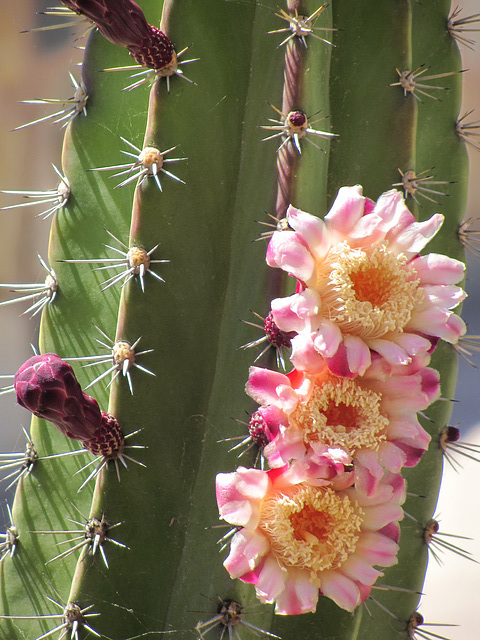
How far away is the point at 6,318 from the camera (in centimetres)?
181

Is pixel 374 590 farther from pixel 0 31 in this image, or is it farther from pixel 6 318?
pixel 0 31

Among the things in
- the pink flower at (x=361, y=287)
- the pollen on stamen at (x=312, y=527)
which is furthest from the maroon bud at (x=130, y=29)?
the pollen on stamen at (x=312, y=527)

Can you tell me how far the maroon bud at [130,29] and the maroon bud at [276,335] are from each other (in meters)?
0.32

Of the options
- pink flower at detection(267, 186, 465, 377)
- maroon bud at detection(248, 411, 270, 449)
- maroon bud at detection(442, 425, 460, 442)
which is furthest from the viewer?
maroon bud at detection(442, 425, 460, 442)

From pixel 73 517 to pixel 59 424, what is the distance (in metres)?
0.26

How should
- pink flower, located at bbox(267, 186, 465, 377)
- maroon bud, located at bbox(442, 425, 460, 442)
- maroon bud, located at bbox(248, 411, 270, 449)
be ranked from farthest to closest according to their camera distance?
1. maroon bud, located at bbox(442, 425, 460, 442)
2. maroon bud, located at bbox(248, 411, 270, 449)
3. pink flower, located at bbox(267, 186, 465, 377)

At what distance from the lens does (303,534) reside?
22.8 inches

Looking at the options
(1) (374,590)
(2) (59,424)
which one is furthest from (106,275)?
(1) (374,590)

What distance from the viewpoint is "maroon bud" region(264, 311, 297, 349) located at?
66cm

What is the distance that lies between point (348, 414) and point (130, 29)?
0.47m

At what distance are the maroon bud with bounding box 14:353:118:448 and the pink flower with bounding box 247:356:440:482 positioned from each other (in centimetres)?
20

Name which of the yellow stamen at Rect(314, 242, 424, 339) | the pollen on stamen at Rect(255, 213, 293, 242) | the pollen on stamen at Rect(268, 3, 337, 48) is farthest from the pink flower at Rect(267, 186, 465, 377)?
the pollen on stamen at Rect(268, 3, 337, 48)

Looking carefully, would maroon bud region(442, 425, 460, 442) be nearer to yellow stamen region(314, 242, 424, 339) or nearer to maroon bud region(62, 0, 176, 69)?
yellow stamen region(314, 242, 424, 339)

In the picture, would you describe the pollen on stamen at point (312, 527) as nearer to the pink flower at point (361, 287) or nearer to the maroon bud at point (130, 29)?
the pink flower at point (361, 287)
